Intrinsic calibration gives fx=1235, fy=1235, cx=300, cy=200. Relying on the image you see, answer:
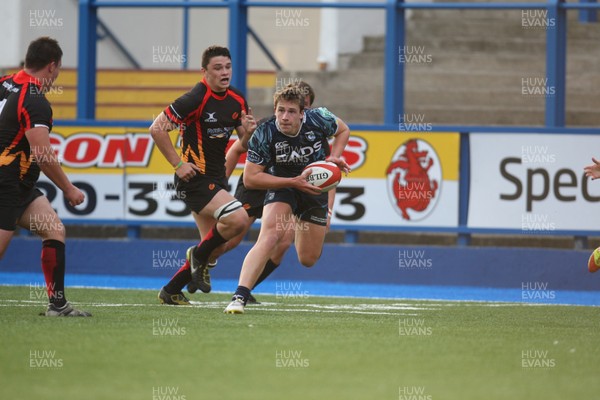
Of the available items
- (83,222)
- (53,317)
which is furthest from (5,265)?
(53,317)

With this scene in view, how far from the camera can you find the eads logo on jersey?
15.5 meters

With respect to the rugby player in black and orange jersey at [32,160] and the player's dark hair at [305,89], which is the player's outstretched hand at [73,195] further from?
the player's dark hair at [305,89]

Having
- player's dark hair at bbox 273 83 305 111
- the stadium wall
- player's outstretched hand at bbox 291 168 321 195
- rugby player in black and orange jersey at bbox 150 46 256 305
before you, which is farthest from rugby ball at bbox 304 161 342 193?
the stadium wall

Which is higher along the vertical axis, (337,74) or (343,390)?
(337,74)

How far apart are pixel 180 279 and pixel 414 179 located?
524 centimetres

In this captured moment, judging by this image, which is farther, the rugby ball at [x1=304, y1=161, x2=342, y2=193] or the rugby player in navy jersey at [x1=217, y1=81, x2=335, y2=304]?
the rugby player in navy jersey at [x1=217, y1=81, x2=335, y2=304]

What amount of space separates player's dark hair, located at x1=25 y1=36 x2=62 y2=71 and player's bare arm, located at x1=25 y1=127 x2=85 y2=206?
543 mm

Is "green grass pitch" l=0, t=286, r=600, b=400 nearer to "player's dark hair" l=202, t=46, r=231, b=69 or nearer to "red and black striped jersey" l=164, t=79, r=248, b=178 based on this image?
"red and black striped jersey" l=164, t=79, r=248, b=178

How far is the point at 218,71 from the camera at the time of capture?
10.8 metres

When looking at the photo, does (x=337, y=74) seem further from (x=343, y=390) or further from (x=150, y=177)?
(x=343, y=390)

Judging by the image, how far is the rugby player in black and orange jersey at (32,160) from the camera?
9.20 m

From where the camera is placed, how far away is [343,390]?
6477 millimetres

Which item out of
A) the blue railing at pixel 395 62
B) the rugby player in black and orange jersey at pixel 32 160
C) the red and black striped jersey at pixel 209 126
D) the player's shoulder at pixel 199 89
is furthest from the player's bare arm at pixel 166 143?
the blue railing at pixel 395 62

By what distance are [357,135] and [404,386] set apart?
933 cm
